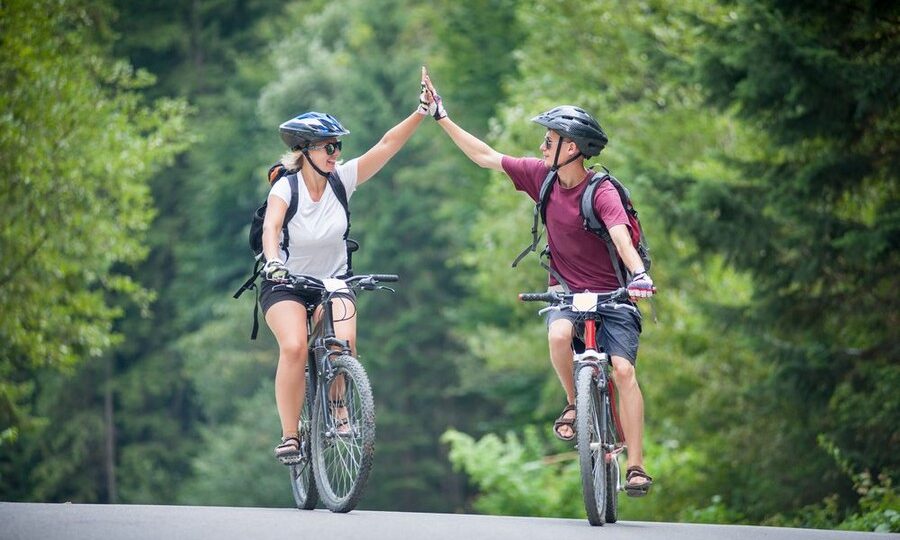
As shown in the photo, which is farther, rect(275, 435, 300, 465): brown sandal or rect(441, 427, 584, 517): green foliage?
rect(441, 427, 584, 517): green foliage

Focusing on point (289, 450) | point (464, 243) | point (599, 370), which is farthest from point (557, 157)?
point (464, 243)

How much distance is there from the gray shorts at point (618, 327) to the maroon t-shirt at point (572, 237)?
0.54ft

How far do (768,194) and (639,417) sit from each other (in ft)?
25.2

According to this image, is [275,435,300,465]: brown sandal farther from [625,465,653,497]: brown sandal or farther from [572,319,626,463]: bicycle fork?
[625,465,653,497]: brown sandal

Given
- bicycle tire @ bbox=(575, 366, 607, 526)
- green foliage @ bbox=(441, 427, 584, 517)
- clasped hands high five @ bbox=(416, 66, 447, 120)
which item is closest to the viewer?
bicycle tire @ bbox=(575, 366, 607, 526)

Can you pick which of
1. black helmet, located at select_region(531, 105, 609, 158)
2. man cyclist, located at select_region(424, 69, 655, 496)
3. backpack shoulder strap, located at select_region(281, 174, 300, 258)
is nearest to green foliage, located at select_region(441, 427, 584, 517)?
man cyclist, located at select_region(424, 69, 655, 496)

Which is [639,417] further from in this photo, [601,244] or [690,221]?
[690,221]

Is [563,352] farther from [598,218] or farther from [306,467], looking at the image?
[306,467]

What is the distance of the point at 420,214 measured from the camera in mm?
46625

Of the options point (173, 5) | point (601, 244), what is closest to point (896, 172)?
point (601, 244)

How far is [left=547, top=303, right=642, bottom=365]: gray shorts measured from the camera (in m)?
9.40

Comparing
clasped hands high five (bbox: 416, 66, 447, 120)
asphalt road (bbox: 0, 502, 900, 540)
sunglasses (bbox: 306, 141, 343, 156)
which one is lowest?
asphalt road (bbox: 0, 502, 900, 540)

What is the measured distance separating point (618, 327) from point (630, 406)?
428 millimetres

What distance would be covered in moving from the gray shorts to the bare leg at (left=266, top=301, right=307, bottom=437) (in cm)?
140
